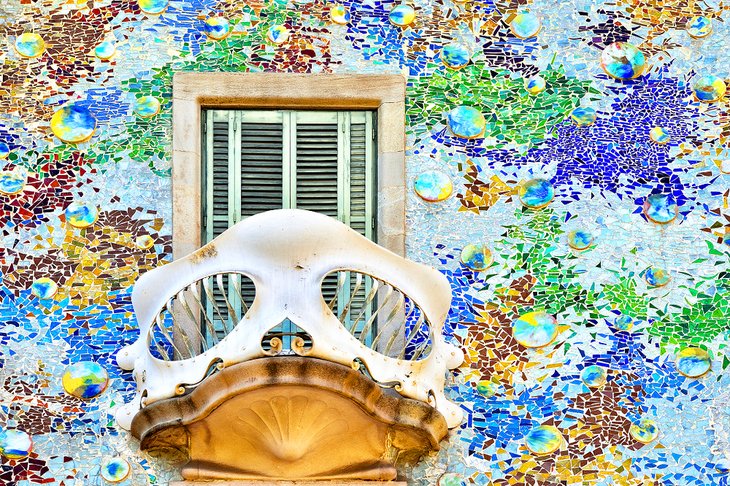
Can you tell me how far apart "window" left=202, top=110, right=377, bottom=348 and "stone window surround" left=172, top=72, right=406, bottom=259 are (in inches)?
2.6

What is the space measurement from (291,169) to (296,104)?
0.41 meters

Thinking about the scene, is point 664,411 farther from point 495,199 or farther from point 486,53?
point 486,53

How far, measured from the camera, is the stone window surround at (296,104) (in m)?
13.3

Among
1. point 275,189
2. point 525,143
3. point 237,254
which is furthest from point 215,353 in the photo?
point 525,143

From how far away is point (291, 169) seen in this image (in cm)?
1349

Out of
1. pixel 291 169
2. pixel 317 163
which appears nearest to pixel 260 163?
pixel 291 169

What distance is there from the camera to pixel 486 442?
12.9m

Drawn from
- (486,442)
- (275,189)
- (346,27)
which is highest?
(346,27)

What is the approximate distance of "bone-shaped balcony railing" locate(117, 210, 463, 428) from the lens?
1223 cm

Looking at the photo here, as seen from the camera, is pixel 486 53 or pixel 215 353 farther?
pixel 486 53

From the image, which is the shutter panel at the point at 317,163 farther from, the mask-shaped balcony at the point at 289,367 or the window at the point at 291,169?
the mask-shaped balcony at the point at 289,367

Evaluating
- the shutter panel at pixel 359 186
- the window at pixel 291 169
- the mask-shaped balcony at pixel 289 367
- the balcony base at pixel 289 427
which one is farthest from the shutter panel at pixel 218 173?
the balcony base at pixel 289 427

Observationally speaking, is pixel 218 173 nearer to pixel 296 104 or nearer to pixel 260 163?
pixel 260 163

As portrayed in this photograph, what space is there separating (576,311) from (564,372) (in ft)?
1.29
